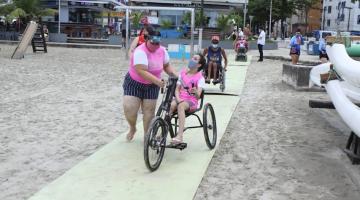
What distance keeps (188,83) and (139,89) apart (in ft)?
2.01

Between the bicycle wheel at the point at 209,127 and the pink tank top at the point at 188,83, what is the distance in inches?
10.2

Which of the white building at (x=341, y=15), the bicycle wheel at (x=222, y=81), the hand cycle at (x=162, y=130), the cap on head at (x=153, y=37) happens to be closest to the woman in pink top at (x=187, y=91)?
the hand cycle at (x=162, y=130)

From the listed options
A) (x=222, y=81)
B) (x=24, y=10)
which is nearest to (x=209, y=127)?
(x=222, y=81)

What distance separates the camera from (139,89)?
6750mm

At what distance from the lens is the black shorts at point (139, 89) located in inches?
265

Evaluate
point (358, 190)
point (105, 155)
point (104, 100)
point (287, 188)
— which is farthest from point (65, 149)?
point (104, 100)

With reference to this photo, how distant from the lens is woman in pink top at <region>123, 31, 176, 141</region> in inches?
250

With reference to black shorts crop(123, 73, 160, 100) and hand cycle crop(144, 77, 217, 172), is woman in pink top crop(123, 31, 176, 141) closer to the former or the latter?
black shorts crop(123, 73, 160, 100)

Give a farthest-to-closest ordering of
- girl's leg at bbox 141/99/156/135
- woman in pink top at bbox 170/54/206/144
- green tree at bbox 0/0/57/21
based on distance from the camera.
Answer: green tree at bbox 0/0/57/21 → girl's leg at bbox 141/99/156/135 → woman in pink top at bbox 170/54/206/144

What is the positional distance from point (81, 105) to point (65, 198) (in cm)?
565

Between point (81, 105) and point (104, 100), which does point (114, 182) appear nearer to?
point (81, 105)

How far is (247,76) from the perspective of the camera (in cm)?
1781

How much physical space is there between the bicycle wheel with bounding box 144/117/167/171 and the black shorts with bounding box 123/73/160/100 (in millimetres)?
805

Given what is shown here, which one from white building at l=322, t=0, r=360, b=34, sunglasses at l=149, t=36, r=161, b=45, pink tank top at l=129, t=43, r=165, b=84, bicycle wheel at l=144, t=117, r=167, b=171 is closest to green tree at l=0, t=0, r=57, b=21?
pink tank top at l=129, t=43, r=165, b=84
